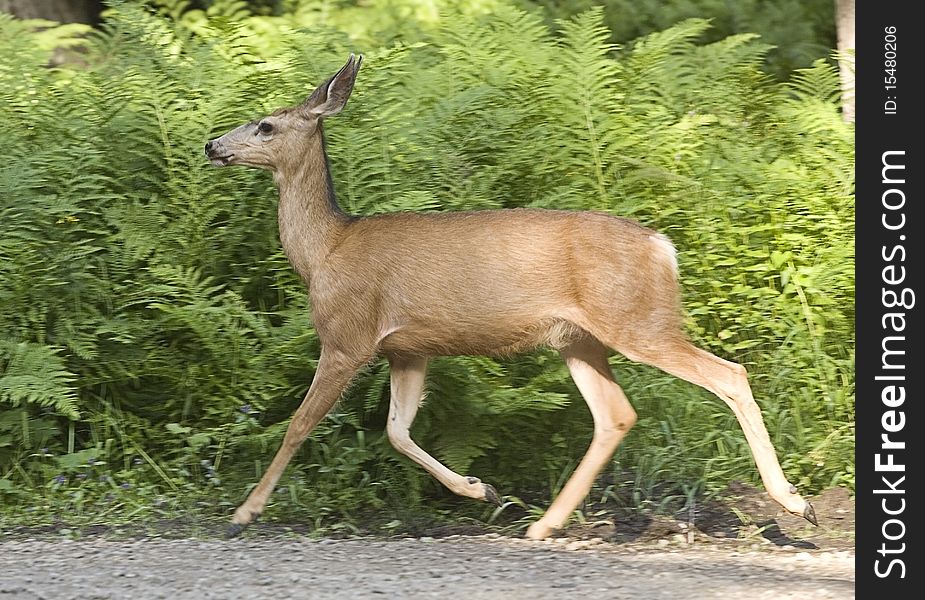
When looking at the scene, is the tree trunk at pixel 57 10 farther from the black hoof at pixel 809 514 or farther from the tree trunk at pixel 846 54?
the black hoof at pixel 809 514

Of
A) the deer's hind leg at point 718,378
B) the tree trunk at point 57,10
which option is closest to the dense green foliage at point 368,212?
the deer's hind leg at point 718,378

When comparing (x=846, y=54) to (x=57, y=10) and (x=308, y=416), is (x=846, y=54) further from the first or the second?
(x=57, y=10)

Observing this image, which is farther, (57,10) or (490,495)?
(57,10)

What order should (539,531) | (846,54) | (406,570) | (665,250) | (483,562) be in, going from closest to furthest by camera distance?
(406,570) < (483,562) < (665,250) < (539,531) < (846,54)

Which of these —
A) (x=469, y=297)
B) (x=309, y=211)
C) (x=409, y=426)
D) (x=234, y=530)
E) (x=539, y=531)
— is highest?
(x=309, y=211)

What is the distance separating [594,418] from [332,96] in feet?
6.84

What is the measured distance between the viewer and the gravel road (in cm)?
518

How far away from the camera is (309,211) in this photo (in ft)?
22.8

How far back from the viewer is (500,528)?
22.8 feet

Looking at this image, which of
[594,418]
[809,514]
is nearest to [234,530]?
[594,418]

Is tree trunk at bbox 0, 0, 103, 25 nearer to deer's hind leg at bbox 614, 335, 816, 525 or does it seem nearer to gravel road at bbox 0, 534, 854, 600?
gravel road at bbox 0, 534, 854, 600

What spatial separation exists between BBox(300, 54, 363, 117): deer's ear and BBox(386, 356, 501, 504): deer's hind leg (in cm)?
130

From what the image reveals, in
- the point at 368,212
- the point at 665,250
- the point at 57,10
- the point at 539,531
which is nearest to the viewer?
the point at 665,250

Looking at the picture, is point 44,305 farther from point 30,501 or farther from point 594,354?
point 594,354
